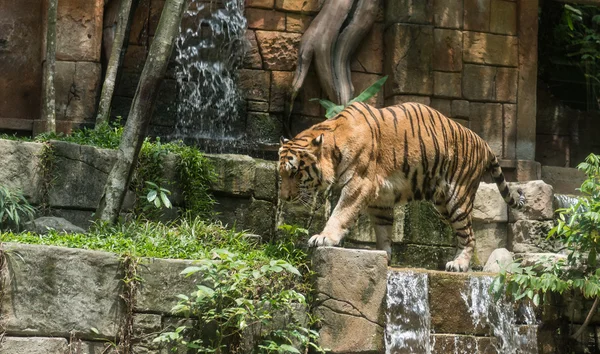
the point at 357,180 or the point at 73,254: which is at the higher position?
the point at 357,180

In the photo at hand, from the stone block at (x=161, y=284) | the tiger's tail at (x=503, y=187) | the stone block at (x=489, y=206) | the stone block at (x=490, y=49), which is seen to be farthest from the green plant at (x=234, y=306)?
the stone block at (x=490, y=49)

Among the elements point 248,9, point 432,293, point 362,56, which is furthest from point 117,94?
point 432,293

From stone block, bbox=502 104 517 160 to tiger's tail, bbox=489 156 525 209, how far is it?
2.44 m

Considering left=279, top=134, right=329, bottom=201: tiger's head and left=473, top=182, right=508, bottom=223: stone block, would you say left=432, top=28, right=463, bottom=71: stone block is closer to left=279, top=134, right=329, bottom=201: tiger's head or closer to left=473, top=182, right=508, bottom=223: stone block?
left=473, top=182, right=508, bottom=223: stone block

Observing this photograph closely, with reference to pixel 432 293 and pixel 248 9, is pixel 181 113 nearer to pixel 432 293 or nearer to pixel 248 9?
pixel 248 9

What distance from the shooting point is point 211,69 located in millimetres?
10539

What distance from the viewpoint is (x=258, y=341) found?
590cm

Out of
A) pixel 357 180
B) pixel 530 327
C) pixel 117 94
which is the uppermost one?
pixel 117 94

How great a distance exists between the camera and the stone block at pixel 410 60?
1034 cm

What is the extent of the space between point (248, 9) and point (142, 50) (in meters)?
1.30

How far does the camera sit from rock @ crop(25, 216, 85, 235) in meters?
6.87

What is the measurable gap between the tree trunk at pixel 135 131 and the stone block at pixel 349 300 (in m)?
1.74

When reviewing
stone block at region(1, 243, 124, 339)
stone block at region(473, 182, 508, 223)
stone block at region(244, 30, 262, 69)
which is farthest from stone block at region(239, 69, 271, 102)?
stone block at region(1, 243, 124, 339)

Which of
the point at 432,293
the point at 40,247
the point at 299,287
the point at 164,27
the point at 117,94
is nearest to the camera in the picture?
the point at 40,247
